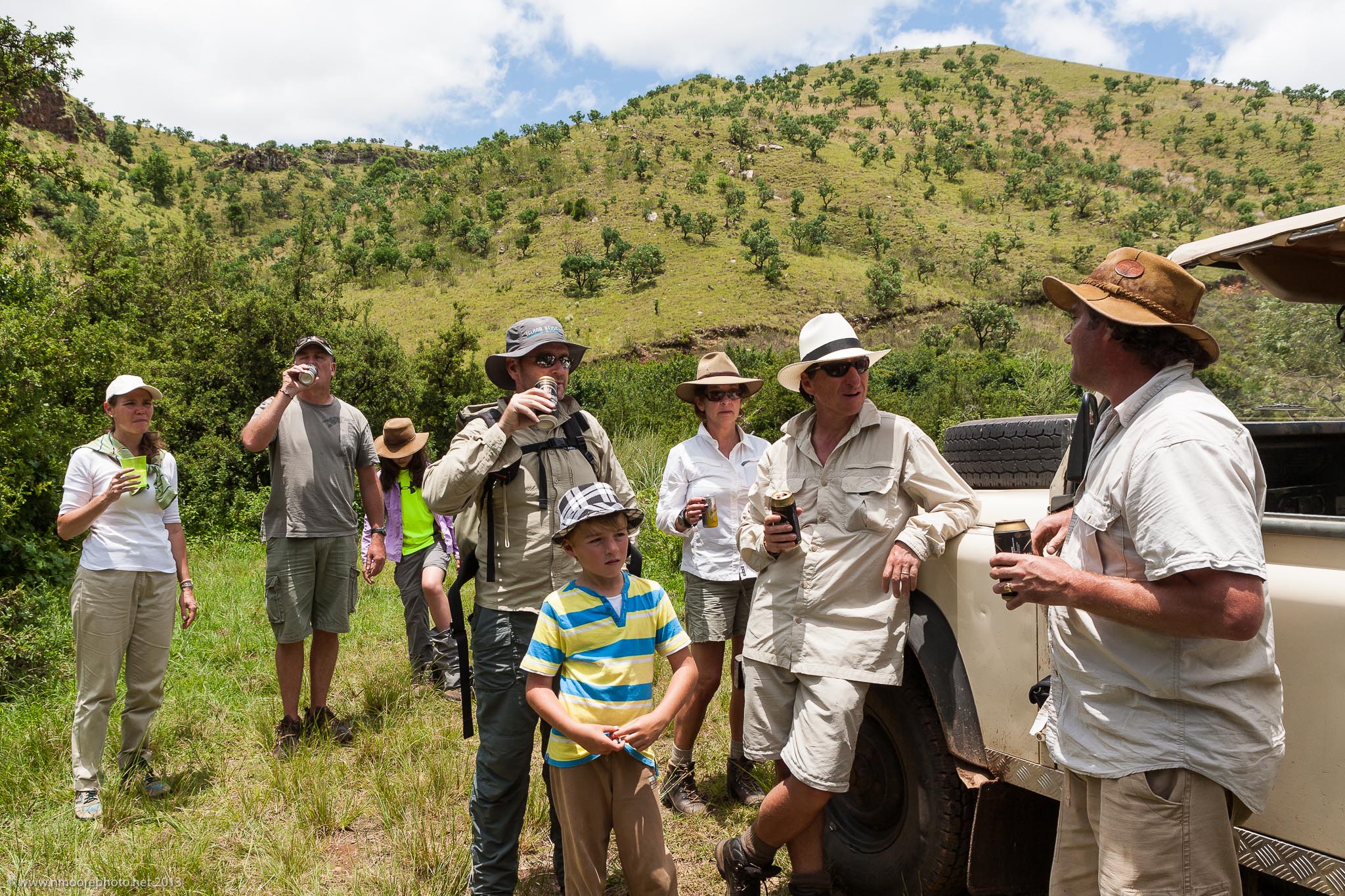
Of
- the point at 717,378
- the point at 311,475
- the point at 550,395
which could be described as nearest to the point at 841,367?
the point at 550,395

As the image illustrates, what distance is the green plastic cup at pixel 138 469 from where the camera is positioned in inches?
173

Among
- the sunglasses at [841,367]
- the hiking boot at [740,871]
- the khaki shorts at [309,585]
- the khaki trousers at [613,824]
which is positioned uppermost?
the sunglasses at [841,367]

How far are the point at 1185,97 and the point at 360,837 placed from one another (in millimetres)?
134044

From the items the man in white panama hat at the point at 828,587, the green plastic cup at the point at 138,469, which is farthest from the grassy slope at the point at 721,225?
the man in white panama hat at the point at 828,587

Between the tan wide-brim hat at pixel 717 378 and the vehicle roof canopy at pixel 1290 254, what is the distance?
2.45 metres

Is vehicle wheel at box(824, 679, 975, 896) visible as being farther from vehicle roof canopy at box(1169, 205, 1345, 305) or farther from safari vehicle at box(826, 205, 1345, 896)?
vehicle roof canopy at box(1169, 205, 1345, 305)

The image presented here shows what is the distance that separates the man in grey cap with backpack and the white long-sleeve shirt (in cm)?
113

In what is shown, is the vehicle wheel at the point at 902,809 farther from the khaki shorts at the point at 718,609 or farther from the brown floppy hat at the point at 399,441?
the brown floppy hat at the point at 399,441

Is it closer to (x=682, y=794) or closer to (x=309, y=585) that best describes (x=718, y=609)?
(x=682, y=794)

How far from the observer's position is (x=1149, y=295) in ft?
7.05

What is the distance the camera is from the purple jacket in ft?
21.6

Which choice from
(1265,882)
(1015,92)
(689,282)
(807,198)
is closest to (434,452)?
(1265,882)

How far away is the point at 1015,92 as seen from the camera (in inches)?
4678

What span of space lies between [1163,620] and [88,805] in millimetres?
4703
